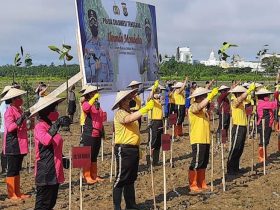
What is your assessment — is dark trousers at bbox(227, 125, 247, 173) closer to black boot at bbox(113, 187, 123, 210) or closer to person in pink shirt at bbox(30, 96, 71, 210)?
black boot at bbox(113, 187, 123, 210)

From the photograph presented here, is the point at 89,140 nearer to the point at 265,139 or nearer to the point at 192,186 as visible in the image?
the point at 192,186

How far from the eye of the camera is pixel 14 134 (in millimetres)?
8156

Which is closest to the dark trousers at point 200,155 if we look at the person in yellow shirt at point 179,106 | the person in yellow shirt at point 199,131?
the person in yellow shirt at point 199,131

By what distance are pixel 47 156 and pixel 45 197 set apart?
524 mm

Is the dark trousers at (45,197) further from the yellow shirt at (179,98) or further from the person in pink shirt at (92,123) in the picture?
the yellow shirt at (179,98)

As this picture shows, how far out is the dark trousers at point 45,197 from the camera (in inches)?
231

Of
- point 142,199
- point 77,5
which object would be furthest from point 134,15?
point 142,199

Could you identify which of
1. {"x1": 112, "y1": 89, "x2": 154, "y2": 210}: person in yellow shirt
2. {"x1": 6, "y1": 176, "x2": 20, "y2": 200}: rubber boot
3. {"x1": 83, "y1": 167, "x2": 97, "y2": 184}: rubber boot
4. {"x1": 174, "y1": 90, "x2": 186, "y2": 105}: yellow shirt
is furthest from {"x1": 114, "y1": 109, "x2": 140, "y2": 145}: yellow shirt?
{"x1": 174, "y1": 90, "x2": 186, "y2": 105}: yellow shirt

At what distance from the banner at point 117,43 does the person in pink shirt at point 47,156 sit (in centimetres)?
1098

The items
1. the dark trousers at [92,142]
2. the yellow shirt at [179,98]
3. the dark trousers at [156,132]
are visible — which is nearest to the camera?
the dark trousers at [92,142]

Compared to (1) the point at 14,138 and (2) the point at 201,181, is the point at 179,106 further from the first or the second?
(1) the point at 14,138

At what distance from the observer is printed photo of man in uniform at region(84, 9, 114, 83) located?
56.3ft

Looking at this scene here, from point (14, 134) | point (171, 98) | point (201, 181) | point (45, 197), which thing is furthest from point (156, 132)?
point (171, 98)

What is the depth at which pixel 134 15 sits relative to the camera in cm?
2036
